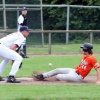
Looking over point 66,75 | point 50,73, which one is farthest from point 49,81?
point 66,75

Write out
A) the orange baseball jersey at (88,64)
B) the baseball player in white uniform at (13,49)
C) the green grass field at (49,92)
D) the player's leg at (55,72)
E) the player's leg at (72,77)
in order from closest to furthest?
the green grass field at (49,92) → the baseball player in white uniform at (13,49) → the orange baseball jersey at (88,64) → the player's leg at (72,77) → the player's leg at (55,72)

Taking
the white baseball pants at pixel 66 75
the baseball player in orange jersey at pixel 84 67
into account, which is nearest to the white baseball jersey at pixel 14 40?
the white baseball pants at pixel 66 75

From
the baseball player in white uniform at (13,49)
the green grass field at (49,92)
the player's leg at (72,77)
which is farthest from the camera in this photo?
the player's leg at (72,77)

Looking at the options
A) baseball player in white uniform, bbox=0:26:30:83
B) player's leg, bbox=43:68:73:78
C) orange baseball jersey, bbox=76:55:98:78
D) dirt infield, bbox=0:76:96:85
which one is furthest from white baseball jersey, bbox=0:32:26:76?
orange baseball jersey, bbox=76:55:98:78

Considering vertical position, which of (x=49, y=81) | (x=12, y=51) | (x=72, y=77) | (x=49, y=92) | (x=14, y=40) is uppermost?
(x=14, y=40)

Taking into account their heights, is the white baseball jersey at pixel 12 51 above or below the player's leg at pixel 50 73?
above

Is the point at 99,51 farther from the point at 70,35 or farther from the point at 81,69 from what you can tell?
the point at 81,69

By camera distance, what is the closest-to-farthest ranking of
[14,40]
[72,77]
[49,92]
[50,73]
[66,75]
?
[49,92] → [14,40] → [72,77] → [66,75] → [50,73]

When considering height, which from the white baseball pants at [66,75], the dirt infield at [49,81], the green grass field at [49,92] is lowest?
the dirt infield at [49,81]

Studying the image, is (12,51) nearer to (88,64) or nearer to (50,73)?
(50,73)

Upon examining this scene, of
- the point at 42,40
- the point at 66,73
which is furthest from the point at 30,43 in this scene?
the point at 66,73

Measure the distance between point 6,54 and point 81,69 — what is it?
1.92 metres

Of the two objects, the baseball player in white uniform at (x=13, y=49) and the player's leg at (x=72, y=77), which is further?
the player's leg at (x=72, y=77)

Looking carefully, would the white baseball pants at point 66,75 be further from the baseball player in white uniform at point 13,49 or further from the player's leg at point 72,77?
the baseball player in white uniform at point 13,49
